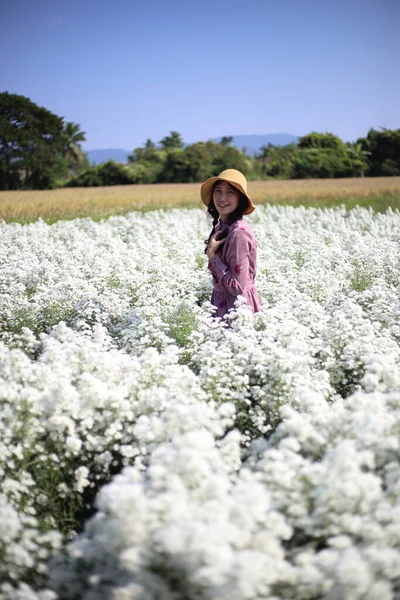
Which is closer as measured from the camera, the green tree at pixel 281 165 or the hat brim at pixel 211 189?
the hat brim at pixel 211 189

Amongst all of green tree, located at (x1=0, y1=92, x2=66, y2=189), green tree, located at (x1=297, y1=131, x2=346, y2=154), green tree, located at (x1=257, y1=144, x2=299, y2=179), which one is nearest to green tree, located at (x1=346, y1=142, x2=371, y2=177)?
green tree, located at (x1=297, y1=131, x2=346, y2=154)

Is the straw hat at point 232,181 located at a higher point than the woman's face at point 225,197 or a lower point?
higher

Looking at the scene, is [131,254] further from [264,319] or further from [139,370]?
[139,370]

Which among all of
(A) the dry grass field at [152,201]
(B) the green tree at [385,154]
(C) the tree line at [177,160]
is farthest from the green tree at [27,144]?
(B) the green tree at [385,154]

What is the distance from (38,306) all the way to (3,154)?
A: 3986cm

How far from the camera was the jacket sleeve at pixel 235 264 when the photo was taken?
17.6ft

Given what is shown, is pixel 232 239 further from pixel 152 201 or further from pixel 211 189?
pixel 152 201

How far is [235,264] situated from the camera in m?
5.46

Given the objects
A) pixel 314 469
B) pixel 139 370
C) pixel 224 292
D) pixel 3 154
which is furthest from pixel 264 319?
pixel 3 154

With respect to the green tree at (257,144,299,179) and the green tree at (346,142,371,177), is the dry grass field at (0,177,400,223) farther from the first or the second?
the green tree at (257,144,299,179)

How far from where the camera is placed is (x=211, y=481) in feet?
7.66

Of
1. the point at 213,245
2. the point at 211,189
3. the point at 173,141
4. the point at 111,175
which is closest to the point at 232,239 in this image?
the point at 213,245

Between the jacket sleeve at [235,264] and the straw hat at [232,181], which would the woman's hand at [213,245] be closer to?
the jacket sleeve at [235,264]

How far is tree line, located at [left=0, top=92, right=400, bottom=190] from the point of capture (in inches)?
1736
